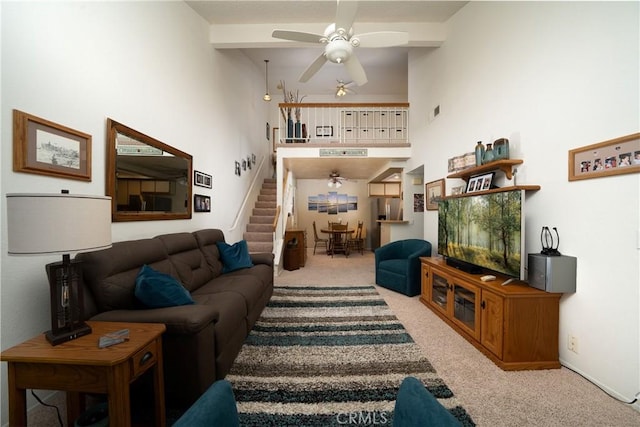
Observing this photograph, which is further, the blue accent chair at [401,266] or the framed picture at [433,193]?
the framed picture at [433,193]

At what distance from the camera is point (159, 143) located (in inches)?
108

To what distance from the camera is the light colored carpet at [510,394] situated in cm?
151

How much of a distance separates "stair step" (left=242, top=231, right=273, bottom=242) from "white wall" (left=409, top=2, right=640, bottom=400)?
430 centimetres

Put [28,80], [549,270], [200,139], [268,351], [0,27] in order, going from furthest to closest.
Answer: [200,139]
[268,351]
[549,270]
[28,80]
[0,27]

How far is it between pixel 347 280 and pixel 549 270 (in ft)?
10.3

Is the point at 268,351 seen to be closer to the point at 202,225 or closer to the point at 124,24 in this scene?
the point at 202,225

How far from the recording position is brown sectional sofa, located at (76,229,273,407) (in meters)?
1.53

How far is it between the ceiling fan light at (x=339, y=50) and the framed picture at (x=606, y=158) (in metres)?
2.14

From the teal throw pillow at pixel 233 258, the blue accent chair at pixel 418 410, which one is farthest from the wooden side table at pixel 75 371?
the teal throw pillow at pixel 233 258

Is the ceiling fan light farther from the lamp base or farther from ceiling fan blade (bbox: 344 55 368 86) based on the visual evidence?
the lamp base

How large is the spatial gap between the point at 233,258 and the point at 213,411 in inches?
106

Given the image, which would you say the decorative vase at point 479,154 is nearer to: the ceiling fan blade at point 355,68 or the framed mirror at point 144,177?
the ceiling fan blade at point 355,68

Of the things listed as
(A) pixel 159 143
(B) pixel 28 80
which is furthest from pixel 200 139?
(B) pixel 28 80

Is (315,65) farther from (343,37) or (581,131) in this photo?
(581,131)
